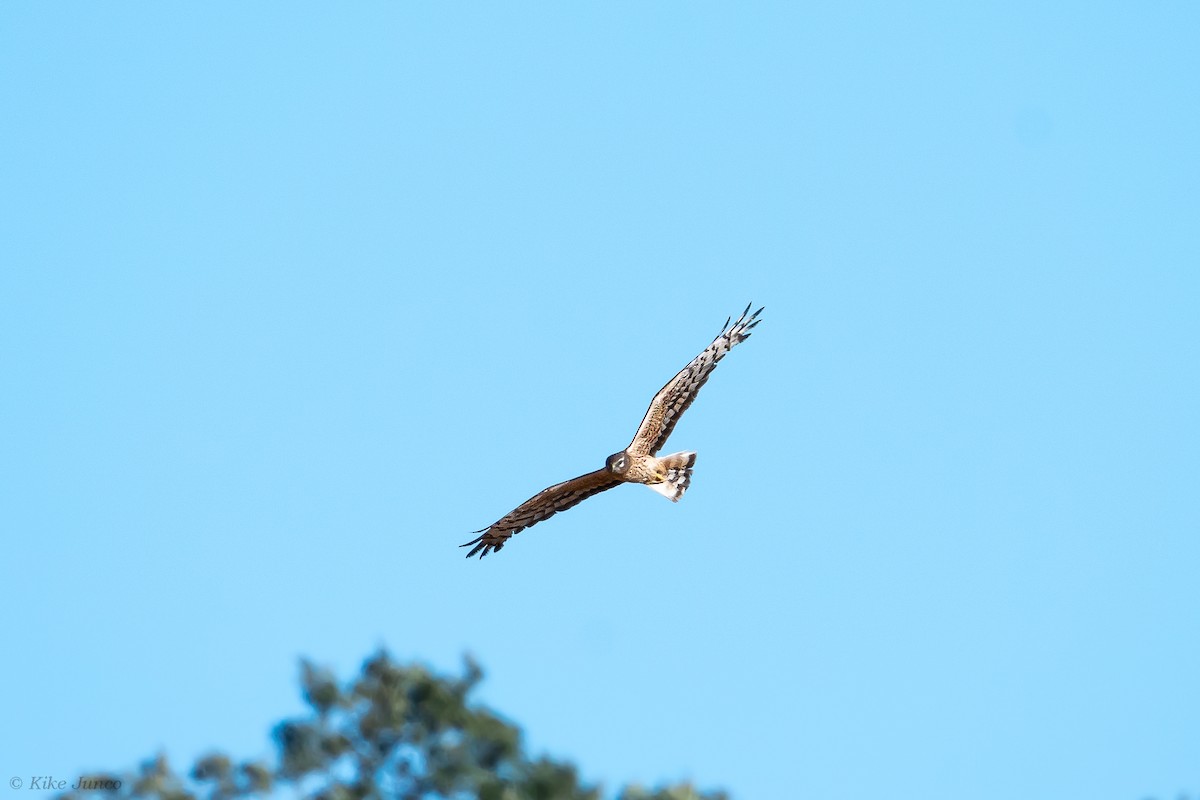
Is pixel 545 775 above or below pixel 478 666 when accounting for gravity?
below

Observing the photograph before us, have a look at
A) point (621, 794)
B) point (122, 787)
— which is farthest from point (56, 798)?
point (621, 794)

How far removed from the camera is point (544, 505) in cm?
2416

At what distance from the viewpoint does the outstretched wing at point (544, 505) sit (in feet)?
77.0

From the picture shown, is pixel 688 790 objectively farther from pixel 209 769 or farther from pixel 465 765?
pixel 209 769

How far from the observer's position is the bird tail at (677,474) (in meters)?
23.2

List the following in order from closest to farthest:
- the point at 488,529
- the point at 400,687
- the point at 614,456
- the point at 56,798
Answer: the point at 56,798 < the point at 400,687 < the point at 614,456 < the point at 488,529

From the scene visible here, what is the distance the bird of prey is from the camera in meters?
22.9

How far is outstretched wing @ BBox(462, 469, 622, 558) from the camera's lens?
23484 mm

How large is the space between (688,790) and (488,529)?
18.1 ft

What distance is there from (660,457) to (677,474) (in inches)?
11.9

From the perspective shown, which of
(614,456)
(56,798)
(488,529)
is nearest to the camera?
(56,798)

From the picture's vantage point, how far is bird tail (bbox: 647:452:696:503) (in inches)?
914

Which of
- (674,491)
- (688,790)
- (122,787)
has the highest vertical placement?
(674,491)

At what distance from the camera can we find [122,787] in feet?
66.1
